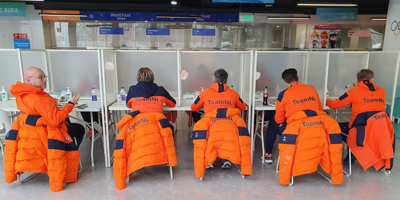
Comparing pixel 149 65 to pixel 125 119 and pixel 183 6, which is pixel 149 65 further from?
pixel 183 6

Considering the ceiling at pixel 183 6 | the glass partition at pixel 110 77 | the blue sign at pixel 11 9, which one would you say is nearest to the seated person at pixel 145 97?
the glass partition at pixel 110 77

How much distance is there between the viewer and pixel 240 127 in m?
2.51

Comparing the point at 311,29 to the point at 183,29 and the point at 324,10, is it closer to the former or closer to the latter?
the point at 324,10

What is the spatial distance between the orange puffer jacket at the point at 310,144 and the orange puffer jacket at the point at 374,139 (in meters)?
0.38

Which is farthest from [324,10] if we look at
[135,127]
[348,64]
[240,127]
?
[135,127]

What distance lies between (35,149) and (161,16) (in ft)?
18.2

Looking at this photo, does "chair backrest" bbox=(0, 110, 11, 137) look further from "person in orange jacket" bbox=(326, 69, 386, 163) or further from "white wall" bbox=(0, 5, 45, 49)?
"white wall" bbox=(0, 5, 45, 49)

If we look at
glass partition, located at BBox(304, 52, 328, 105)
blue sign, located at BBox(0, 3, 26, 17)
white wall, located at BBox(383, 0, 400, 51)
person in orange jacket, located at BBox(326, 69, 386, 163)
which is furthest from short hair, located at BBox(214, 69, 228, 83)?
blue sign, located at BBox(0, 3, 26, 17)

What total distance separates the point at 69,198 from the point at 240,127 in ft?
5.53

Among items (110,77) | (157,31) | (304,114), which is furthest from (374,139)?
(157,31)

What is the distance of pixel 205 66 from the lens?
3473 mm

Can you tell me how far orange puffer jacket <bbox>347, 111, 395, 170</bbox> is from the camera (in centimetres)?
246

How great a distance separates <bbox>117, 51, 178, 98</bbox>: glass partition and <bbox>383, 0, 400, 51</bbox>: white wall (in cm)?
333

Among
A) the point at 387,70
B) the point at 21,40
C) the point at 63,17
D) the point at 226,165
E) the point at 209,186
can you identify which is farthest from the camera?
the point at 21,40
